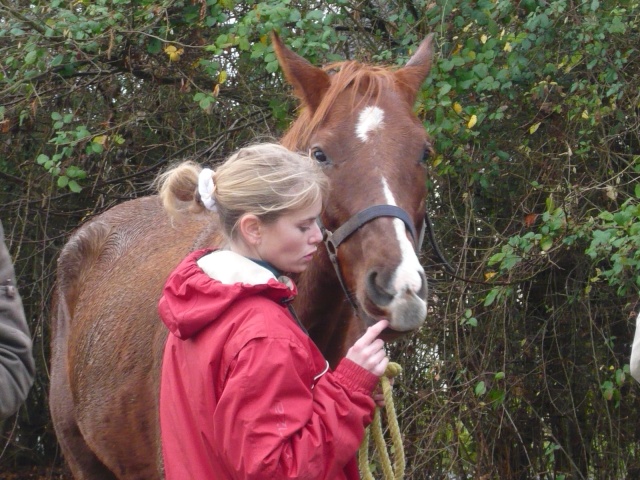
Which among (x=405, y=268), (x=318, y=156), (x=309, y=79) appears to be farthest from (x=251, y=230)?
(x=309, y=79)

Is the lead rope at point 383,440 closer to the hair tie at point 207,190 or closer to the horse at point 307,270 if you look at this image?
the horse at point 307,270

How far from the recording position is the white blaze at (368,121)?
2854 millimetres

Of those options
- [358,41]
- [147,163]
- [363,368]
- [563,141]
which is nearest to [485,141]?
[563,141]

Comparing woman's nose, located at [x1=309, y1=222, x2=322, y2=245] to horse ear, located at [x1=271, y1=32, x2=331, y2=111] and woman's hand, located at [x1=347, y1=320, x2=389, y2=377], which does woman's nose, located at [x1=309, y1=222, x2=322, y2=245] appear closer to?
woman's hand, located at [x1=347, y1=320, x2=389, y2=377]

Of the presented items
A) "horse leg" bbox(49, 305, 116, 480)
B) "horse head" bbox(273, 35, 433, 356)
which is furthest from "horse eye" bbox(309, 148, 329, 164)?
"horse leg" bbox(49, 305, 116, 480)

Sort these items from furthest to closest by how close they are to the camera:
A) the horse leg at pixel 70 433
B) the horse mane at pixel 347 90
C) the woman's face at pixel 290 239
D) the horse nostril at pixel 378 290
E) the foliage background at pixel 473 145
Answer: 1. the horse leg at pixel 70 433
2. the foliage background at pixel 473 145
3. the horse mane at pixel 347 90
4. the horse nostril at pixel 378 290
5. the woman's face at pixel 290 239

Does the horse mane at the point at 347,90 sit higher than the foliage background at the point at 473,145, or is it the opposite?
the horse mane at the point at 347,90

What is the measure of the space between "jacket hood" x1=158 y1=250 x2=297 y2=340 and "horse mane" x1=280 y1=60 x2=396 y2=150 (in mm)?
948

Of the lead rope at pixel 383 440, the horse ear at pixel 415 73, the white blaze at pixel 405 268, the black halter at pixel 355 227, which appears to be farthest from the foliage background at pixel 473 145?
the lead rope at pixel 383 440

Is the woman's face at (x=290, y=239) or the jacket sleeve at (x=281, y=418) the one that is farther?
the woman's face at (x=290, y=239)

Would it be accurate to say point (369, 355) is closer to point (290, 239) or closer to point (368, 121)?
point (290, 239)

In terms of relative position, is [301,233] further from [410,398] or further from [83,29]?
[410,398]

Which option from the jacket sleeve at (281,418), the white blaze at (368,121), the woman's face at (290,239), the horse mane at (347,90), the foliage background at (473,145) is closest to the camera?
the jacket sleeve at (281,418)

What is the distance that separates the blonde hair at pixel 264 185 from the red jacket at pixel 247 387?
0.12 meters
